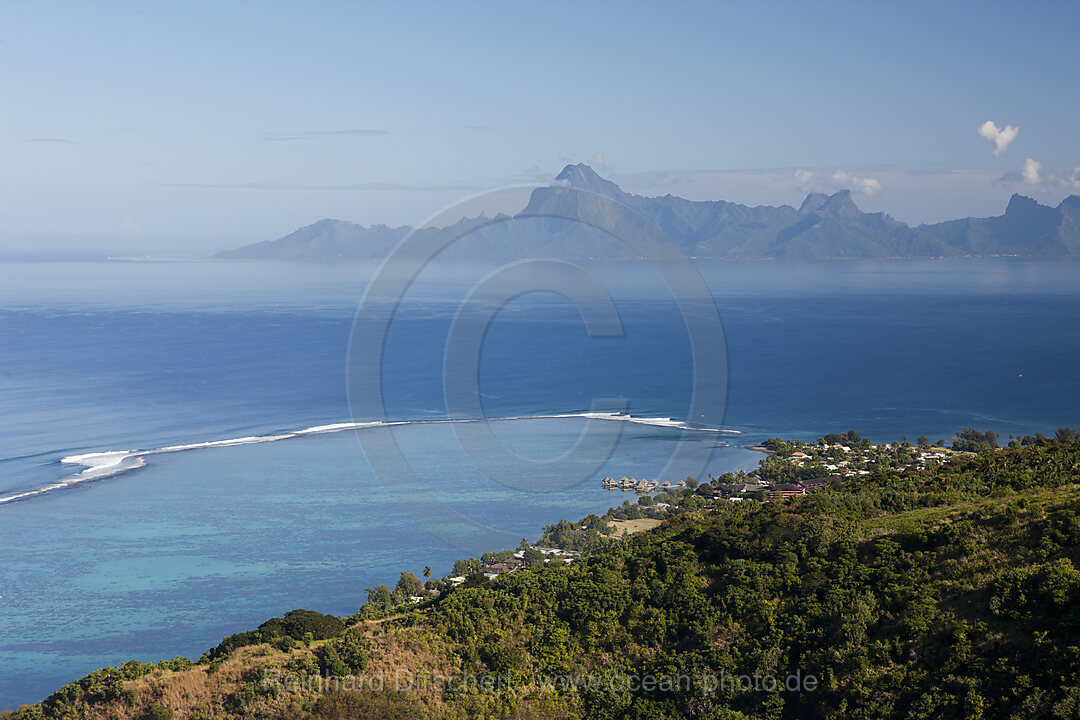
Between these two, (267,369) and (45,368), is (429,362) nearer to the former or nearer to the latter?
(267,369)

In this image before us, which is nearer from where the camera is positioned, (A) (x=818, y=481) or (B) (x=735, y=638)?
(B) (x=735, y=638)

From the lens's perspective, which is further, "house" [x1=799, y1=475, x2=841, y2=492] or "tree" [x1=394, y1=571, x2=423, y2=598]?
"house" [x1=799, y1=475, x2=841, y2=492]

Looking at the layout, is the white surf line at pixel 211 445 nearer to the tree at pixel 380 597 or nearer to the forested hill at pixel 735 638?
the tree at pixel 380 597

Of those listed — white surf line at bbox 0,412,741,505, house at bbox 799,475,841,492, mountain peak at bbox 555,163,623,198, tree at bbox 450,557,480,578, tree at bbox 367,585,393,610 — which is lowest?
tree at bbox 367,585,393,610

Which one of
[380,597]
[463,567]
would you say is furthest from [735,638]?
[463,567]

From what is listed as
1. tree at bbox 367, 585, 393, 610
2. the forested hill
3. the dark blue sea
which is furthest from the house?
tree at bbox 367, 585, 393, 610

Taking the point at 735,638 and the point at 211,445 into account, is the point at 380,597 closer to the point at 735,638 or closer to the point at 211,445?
the point at 735,638

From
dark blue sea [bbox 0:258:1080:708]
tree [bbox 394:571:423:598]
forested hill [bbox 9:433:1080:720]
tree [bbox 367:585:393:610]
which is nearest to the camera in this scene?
forested hill [bbox 9:433:1080:720]

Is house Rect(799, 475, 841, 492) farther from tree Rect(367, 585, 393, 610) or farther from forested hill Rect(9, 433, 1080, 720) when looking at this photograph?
tree Rect(367, 585, 393, 610)
